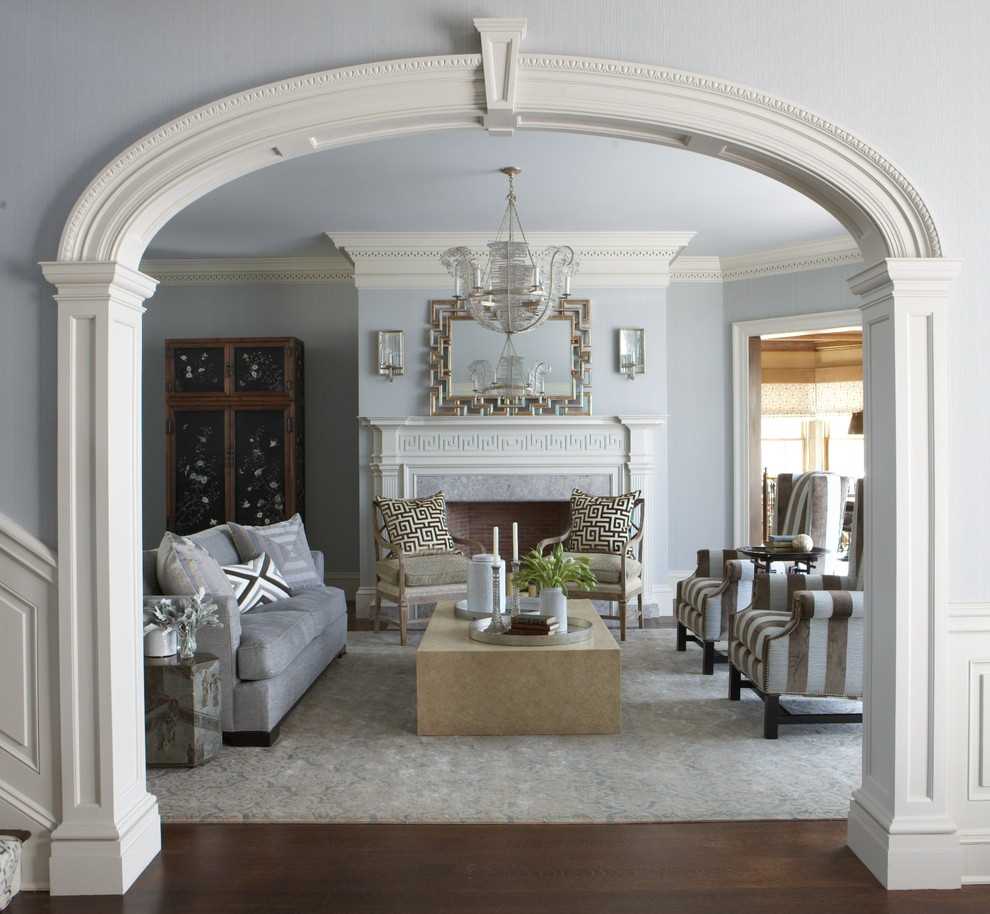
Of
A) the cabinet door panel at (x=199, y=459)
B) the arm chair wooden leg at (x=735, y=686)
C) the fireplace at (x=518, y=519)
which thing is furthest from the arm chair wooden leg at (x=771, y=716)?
the cabinet door panel at (x=199, y=459)

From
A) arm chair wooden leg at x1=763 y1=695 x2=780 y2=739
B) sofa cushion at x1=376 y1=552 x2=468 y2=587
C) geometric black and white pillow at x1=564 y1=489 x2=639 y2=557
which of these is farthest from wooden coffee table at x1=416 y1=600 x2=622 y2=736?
geometric black and white pillow at x1=564 y1=489 x2=639 y2=557

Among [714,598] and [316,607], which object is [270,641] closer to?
Answer: [316,607]

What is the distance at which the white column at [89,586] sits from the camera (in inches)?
106

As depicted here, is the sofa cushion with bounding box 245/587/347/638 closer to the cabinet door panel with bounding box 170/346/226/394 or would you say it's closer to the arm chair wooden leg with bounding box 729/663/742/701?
the arm chair wooden leg with bounding box 729/663/742/701

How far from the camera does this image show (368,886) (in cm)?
274

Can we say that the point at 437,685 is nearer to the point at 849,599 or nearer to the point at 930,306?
the point at 849,599

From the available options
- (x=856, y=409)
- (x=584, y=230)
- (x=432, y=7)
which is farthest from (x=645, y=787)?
(x=856, y=409)

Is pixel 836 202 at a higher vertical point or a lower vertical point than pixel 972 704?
higher

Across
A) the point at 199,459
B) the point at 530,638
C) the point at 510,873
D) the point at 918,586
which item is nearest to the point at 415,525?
the point at 199,459

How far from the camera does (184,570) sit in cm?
408

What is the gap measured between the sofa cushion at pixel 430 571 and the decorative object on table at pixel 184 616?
7.68ft

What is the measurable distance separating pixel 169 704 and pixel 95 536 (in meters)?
1.26

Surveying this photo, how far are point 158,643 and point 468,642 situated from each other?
142 cm

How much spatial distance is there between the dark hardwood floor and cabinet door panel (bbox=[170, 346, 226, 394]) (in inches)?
179
